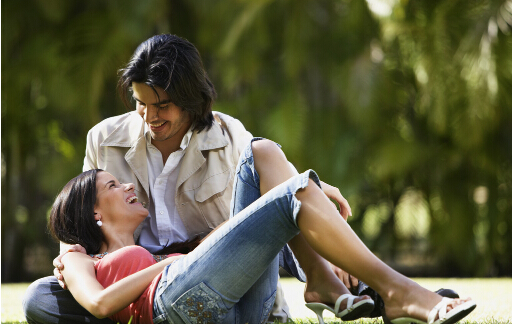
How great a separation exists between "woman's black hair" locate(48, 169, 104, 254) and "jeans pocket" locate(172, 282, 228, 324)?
0.84m

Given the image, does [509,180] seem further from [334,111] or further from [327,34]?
[327,34]

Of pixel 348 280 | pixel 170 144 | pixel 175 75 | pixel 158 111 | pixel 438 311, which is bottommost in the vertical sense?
pixel 348 280

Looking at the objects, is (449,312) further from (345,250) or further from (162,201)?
(162,201)

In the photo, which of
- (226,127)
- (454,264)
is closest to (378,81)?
(454,264)

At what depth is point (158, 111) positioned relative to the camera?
3244 millimetres

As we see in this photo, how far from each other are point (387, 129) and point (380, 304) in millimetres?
8330

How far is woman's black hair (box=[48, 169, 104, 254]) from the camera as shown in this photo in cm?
292

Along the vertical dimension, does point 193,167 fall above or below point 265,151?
→ below

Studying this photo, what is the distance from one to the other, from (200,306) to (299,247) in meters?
0.59

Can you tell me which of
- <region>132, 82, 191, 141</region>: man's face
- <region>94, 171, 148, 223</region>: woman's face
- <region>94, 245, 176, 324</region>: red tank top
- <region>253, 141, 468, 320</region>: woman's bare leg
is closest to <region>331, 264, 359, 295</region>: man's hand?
<region>253, 141, 468, 320</region>: woman's bare leg

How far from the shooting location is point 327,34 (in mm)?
10742

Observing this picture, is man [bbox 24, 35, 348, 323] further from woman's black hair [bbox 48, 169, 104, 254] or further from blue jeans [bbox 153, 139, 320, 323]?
blue jeans [bbox 153, 139, 320, 323]

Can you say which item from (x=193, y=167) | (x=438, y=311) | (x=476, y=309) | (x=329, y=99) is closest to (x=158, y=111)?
(x=193, y=167)

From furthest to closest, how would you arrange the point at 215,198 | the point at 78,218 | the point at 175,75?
the point at 215,198 → the point at 175,75 → the point at 78,218
